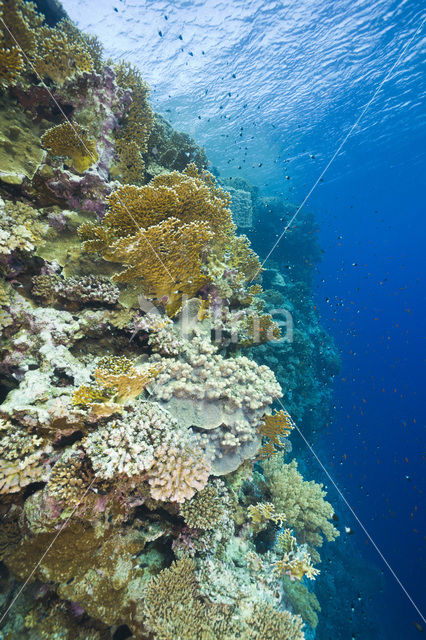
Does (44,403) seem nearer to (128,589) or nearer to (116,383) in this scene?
(116,383)

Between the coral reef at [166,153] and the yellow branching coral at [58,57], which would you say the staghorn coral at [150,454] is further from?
the coral reef at [166,153]

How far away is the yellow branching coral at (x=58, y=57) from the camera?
4.38 metres

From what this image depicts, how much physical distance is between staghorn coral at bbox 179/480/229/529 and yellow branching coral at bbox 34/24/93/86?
7420mm

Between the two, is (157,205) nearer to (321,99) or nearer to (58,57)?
(58,57)

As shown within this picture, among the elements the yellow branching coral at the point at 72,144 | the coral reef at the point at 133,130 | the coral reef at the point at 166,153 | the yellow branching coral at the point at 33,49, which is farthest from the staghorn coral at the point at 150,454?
the coral reef at the point at 166,153

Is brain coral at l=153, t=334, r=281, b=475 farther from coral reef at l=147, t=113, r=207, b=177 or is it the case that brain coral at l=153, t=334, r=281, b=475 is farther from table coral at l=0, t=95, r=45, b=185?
coral reef at l=147, t=113, r=207, b=177

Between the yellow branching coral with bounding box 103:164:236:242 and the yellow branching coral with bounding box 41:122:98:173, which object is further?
the yellow branching coral with bounding box 41:122:98:173

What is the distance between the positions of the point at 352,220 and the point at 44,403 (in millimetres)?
118484

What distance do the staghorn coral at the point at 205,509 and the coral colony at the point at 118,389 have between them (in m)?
0.02

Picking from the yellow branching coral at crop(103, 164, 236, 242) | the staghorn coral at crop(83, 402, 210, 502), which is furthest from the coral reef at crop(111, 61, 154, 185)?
the staghorn coral at crop(83, 402, 210, 502)

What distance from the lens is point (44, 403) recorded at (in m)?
2.91

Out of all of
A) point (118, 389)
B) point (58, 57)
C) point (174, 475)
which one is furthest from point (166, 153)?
point (174, 475)

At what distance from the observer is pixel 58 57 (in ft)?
14.6

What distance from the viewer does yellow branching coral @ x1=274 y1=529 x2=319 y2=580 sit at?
427 cm
